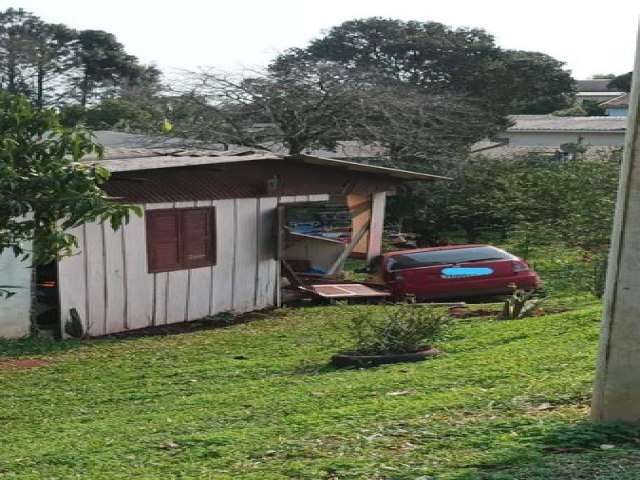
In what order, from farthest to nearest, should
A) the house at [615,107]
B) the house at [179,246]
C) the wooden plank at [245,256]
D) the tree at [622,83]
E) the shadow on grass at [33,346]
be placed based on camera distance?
the tree at [622,83] → the house at [615,107] → the wooden plank at [245,256] → the house at [179,246] → the shadow on grass at [33,346]

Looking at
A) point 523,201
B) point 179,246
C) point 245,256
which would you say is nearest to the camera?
point 179,246

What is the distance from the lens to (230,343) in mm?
Result: 12773

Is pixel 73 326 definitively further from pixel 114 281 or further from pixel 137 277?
pixel 137 277

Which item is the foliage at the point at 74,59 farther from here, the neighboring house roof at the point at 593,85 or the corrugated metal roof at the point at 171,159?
the neighboring house roof at the point at 593,85

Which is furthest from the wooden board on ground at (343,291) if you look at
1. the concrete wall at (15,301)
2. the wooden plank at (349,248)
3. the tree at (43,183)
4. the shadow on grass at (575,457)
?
the shadow on grass at (575,457)

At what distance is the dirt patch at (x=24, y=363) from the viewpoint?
11.1 meters

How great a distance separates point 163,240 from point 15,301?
2.79 m

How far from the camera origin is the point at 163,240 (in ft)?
49.3

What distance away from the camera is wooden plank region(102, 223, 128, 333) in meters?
14.1

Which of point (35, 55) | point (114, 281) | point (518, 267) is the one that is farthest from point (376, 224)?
point (35, 55)

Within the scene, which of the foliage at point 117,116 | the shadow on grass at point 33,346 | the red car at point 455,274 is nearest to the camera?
the shadow on grass at point 33,346

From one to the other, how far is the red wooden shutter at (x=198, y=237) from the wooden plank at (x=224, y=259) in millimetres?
156

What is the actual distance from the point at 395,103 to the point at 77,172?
2336cm

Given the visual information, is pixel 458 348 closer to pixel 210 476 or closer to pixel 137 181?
pixel 210 476
